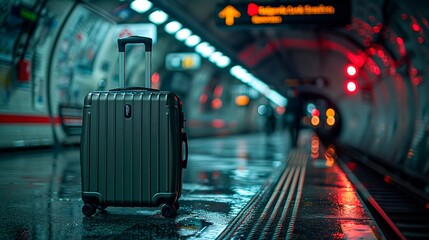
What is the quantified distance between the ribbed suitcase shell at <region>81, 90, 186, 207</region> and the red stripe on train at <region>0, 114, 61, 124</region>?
12033 mm

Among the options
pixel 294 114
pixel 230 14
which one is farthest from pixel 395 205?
pixel 294 114

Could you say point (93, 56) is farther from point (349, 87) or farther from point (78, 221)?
point (78, 221)

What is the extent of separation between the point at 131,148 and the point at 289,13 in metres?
8.54

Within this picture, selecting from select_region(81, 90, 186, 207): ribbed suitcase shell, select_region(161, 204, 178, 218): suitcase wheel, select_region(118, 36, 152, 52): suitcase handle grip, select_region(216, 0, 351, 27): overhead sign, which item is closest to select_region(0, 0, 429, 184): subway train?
select_region(216, 0, 351, 27): overhead sign

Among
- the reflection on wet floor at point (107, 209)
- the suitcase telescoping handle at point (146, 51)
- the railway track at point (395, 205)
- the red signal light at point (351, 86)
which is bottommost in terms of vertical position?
the railway track at point (395, 205)

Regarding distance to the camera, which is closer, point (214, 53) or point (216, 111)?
point (214, 53)

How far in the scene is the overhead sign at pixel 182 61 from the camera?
93.1ft

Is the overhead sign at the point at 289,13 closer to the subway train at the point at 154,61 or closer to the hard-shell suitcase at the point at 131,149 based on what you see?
the subway train at the point at 154,61

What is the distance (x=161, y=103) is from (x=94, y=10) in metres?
15.2

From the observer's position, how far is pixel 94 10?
69.2 feet

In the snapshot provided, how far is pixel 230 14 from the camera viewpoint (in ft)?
49.7

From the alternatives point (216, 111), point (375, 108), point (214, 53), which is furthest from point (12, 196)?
point (216, 111)

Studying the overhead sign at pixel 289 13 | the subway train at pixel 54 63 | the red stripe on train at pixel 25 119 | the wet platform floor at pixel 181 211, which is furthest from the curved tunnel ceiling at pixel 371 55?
the red stripe on train at pixel 25 119

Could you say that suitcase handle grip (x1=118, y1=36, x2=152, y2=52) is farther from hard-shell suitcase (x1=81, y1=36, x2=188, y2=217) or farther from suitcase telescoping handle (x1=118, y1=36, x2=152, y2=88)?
hard-shell suitcase (x1=81, y1=36, x2=188, y2=217)
